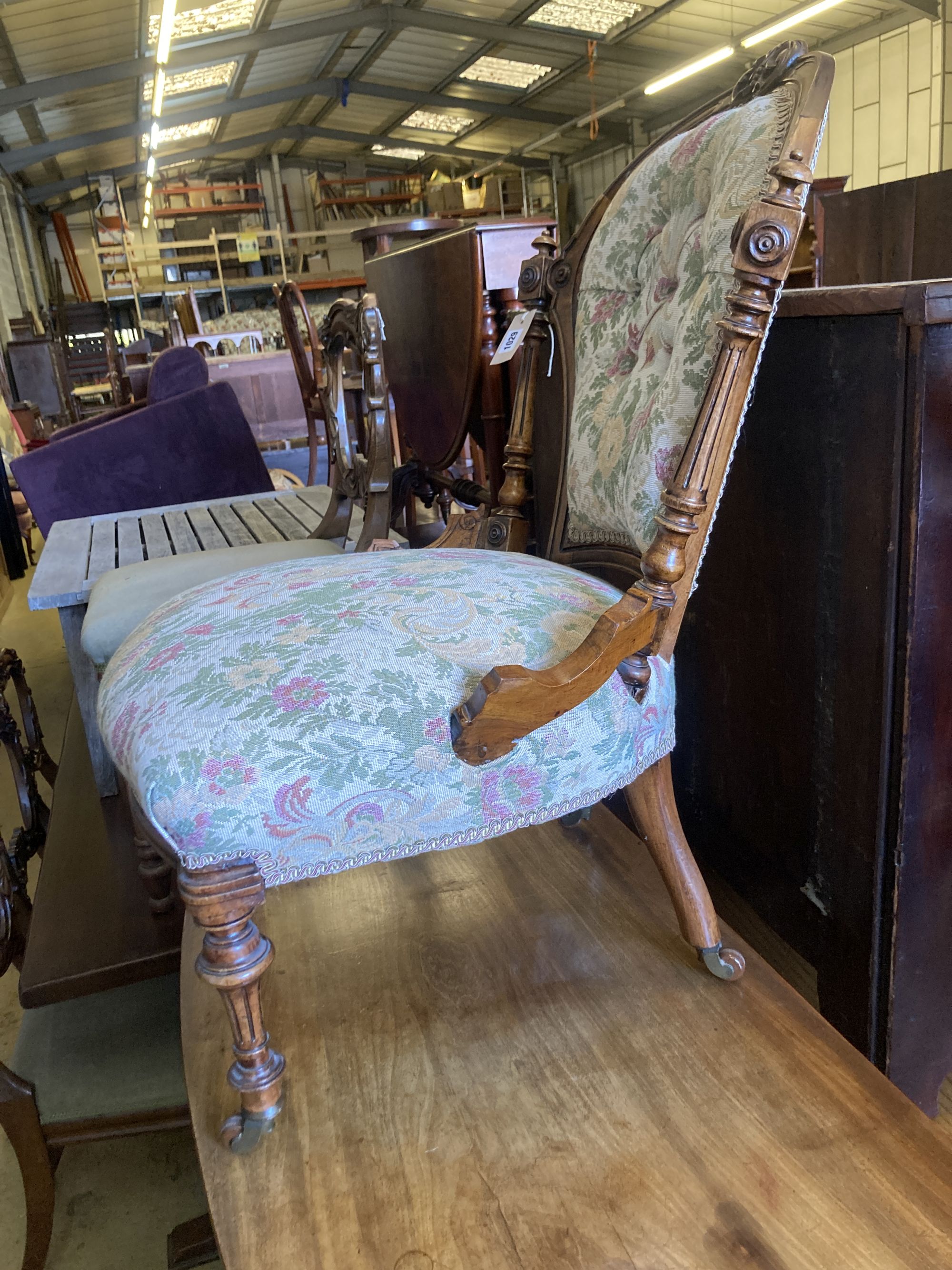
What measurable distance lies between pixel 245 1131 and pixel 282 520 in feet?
4.97

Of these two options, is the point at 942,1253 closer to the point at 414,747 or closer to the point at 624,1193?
the point at 624,1193

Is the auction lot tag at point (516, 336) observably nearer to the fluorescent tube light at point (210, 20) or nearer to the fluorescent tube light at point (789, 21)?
the fluorescent tube light at point (789, 21)

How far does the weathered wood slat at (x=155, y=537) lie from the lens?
194 centimetres

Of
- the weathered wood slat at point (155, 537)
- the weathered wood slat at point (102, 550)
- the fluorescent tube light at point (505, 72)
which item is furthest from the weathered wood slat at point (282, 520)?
the fluorescent tube light at point (505, 72)

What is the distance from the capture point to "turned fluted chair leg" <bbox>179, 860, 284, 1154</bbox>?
76 cm

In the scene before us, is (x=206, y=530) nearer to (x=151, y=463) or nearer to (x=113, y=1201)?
(x=151, y=463)

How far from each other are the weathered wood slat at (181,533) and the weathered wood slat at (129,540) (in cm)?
7

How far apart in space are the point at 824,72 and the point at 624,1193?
947 millimetres

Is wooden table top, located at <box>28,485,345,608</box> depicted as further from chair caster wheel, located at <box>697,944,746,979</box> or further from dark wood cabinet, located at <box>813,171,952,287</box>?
dark wood cabinet, located at <box>813,171,952,287</box>

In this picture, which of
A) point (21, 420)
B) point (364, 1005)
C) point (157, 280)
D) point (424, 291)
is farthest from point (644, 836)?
point (157, 280)

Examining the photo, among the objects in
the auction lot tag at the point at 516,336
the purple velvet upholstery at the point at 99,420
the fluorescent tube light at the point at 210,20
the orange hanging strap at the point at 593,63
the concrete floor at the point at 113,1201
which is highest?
the fluorescent tube light at the point at 210,20

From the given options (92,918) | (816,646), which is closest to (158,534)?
(92,918)

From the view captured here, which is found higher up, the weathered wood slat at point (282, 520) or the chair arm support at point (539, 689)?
the chair arm support at point (539, 689)

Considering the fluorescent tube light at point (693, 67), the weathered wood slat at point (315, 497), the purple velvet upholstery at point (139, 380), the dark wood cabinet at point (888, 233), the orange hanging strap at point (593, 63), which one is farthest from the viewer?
the orange hanging strap at point (593, 63)
